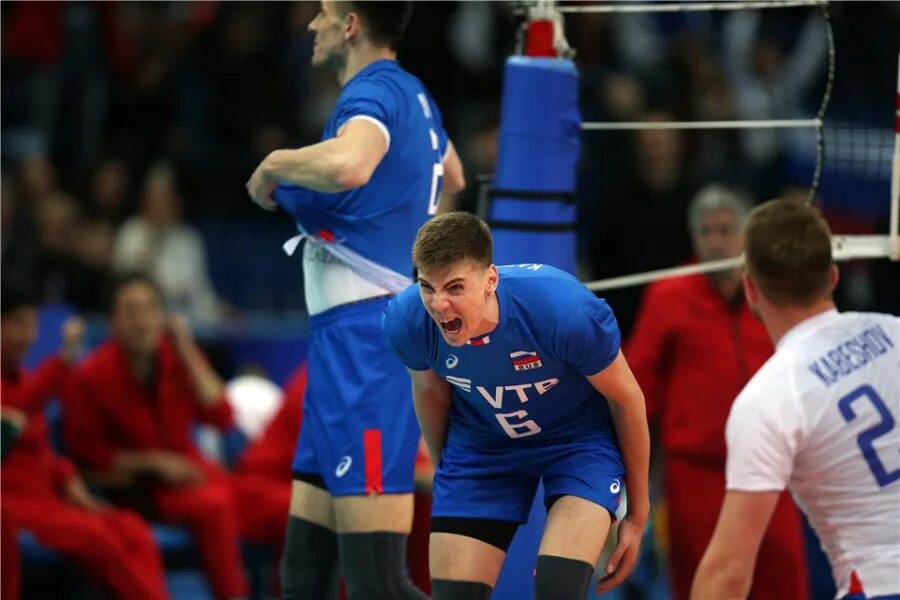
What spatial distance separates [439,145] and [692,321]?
2414 millimetres

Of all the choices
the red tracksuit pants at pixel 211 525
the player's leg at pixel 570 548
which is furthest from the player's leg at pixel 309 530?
the red tracksuit pants at pixel 211 525

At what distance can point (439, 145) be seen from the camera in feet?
19.2

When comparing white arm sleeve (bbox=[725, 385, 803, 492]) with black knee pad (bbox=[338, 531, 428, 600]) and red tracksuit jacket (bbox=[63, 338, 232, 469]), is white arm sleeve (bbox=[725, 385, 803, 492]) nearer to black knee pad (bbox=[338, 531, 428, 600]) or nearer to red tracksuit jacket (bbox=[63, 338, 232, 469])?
black knee pad (bbox=[338, 531, 428, 600])

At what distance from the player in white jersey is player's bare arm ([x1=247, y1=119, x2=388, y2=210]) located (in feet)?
5.21

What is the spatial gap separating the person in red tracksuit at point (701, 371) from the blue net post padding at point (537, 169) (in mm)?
1373

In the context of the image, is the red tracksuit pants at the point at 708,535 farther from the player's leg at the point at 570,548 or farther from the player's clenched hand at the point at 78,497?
the player's clenched hand at the point at 78,497

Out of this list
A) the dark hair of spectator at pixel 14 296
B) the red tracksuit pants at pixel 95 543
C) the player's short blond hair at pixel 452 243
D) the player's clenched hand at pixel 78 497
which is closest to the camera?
the player's short blond hair at pixel 452 243

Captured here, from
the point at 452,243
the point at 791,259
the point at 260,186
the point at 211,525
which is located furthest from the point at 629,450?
the point at 211,525

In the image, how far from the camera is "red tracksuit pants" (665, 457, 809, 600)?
Answer: 747 cm

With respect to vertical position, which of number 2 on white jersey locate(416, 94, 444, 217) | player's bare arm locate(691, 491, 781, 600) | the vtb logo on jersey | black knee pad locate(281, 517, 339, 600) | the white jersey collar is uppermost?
number 2 on white jersey locate(416, 94, 444, 217)

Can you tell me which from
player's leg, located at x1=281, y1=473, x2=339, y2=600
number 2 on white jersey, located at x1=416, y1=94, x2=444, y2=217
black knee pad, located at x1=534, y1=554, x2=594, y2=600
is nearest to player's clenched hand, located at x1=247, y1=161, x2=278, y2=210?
number 2 on white jersey, located at x1=416, y1=94, x2=444, y2=217

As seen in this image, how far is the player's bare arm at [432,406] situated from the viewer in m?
5.01

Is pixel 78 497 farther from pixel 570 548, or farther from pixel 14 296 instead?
pixel 570 548

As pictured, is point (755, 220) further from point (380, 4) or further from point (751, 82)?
point (751, 82)
